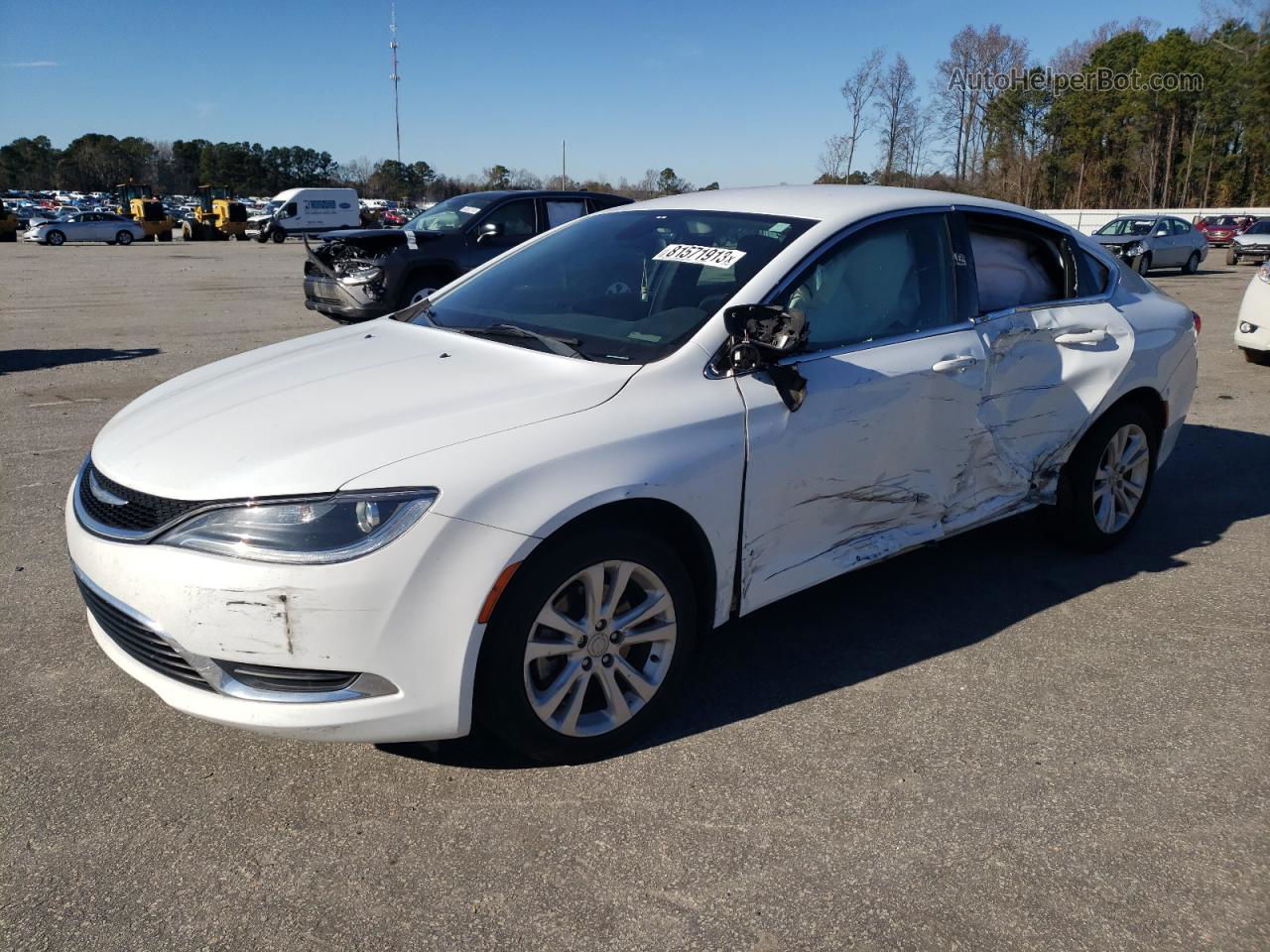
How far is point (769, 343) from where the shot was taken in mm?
2979

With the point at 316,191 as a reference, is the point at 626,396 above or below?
below

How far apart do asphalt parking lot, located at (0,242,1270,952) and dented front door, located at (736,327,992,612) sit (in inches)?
17.0

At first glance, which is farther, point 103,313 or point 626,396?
point 103,313

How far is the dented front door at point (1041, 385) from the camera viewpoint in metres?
3.93

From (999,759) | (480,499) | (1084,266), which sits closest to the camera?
(480,499)

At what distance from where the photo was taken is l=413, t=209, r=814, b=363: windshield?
10.7ft

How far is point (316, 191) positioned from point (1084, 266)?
48.6m

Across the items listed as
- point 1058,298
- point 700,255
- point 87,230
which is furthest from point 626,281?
point 87,230

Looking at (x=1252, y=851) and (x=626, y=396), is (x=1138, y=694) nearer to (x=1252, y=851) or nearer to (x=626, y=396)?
(x=1252, y=851)

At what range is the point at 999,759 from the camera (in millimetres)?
2953

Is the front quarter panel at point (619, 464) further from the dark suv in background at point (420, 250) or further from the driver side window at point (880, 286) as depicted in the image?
the dark suv in background at point (420, 250)

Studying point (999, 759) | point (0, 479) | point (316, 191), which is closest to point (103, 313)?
point (0, 479)

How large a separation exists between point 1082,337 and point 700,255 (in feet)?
6.17

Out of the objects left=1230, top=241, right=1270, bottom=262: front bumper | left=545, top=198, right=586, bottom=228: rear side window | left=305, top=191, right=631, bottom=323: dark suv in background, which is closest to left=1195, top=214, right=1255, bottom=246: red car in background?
left=1230, top=241, right=1270, bottom=262: front bumper
